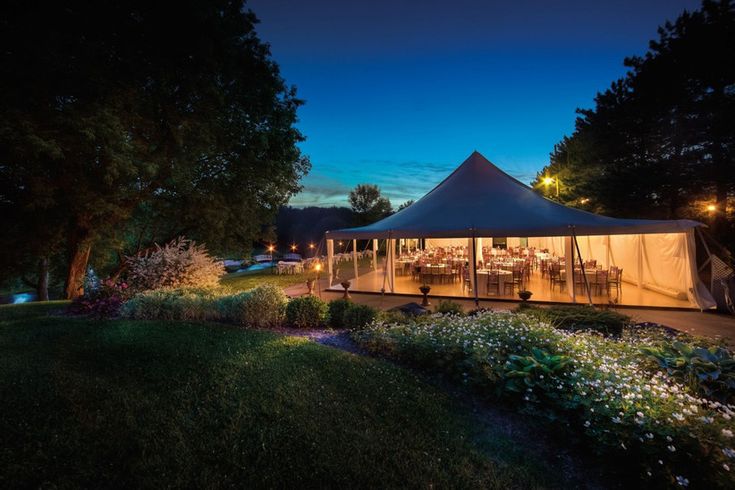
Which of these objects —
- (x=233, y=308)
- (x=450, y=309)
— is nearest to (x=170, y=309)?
(x=233, y=308)

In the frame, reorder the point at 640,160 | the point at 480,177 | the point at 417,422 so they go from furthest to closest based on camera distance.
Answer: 1. the point at 640,160
2. the point at 480,177
3. the point at 417,422

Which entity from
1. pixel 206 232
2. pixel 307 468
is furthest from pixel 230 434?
pixel 206 232

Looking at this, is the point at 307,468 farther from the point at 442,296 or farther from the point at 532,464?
the point at 442,296

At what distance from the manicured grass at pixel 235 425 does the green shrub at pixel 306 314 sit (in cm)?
181

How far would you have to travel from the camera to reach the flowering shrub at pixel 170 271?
8367 mm

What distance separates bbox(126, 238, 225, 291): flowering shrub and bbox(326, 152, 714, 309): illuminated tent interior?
3771mm

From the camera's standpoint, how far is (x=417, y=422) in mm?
2863

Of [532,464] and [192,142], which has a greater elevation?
[192,142]

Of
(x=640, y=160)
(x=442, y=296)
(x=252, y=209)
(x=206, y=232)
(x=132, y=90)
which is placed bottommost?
(x=442, y=296)

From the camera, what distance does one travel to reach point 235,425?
2732 millimetres

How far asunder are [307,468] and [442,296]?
325 inches

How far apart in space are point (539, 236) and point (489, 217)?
1.76 metres

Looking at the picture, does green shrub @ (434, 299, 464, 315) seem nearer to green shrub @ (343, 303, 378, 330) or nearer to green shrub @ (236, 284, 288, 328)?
green shrub @ (343, 303, 378, 330)

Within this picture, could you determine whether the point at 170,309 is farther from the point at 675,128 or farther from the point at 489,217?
the point at 675,128
